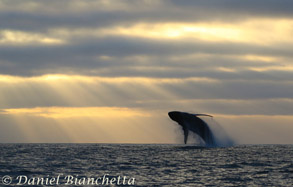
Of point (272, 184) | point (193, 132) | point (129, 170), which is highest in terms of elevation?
point (193, 132)

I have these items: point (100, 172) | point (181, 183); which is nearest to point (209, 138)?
point (100, 172)

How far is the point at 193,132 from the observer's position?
8138 centimetres

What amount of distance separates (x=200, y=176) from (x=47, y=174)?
47.7 ft

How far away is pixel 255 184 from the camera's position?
1469 inches

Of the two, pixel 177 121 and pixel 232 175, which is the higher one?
pixel 177 121

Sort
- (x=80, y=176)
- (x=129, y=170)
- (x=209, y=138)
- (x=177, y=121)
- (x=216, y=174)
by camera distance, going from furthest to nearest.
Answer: (x=209, y=138) → (x=177, y=121) → (x=129, y=170) → (x=216, y=174) → (x=80, y=176)

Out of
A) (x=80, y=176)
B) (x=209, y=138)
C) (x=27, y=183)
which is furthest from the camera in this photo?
(x=209, y=138)

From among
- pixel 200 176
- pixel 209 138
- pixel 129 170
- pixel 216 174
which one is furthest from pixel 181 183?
pixel 209 138

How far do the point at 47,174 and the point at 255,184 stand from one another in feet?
63.2

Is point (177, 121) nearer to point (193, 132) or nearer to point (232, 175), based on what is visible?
point (193, 132)

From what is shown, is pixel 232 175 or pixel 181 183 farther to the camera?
pixel 232 175

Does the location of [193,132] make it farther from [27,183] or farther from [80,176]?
[27,183]

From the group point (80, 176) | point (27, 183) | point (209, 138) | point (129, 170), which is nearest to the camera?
point (27, 183)

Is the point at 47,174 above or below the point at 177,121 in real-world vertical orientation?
below
